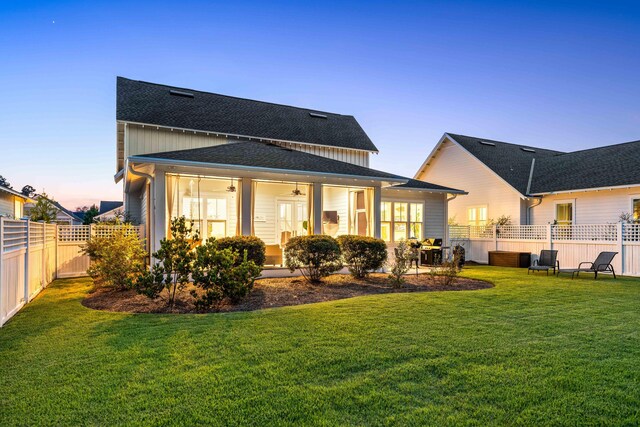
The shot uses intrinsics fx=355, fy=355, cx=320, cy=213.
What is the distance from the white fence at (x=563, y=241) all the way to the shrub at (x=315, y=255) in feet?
35.4

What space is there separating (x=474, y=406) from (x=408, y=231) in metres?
12.9

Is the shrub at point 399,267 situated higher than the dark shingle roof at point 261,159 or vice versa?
the dark shingle roof at point 261,159

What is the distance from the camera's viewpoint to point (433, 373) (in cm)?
371

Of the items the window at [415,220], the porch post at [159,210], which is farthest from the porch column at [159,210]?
the window at [415,220]

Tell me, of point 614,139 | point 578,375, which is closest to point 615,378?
point 578,375

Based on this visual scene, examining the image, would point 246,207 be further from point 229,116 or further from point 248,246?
point 229,116

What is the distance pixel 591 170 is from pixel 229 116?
17.9 m

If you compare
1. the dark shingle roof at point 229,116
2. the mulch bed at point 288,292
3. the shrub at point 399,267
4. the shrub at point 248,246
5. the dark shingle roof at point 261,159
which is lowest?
the mulch bed at point 288,292

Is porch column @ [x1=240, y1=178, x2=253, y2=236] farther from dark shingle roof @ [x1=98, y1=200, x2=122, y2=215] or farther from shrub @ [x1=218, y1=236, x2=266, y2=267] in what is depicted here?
dark shingle roof @ [x1=98, y1=200, x2=122, y2=215]

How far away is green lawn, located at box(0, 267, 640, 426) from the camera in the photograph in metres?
2.94

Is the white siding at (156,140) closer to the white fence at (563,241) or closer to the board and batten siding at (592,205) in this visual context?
the white fence at (563,241)

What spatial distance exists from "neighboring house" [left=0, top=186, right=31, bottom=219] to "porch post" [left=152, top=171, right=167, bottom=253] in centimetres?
1427

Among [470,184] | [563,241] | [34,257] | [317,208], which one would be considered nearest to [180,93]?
[317,208]

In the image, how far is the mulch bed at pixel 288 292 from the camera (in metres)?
7.07
